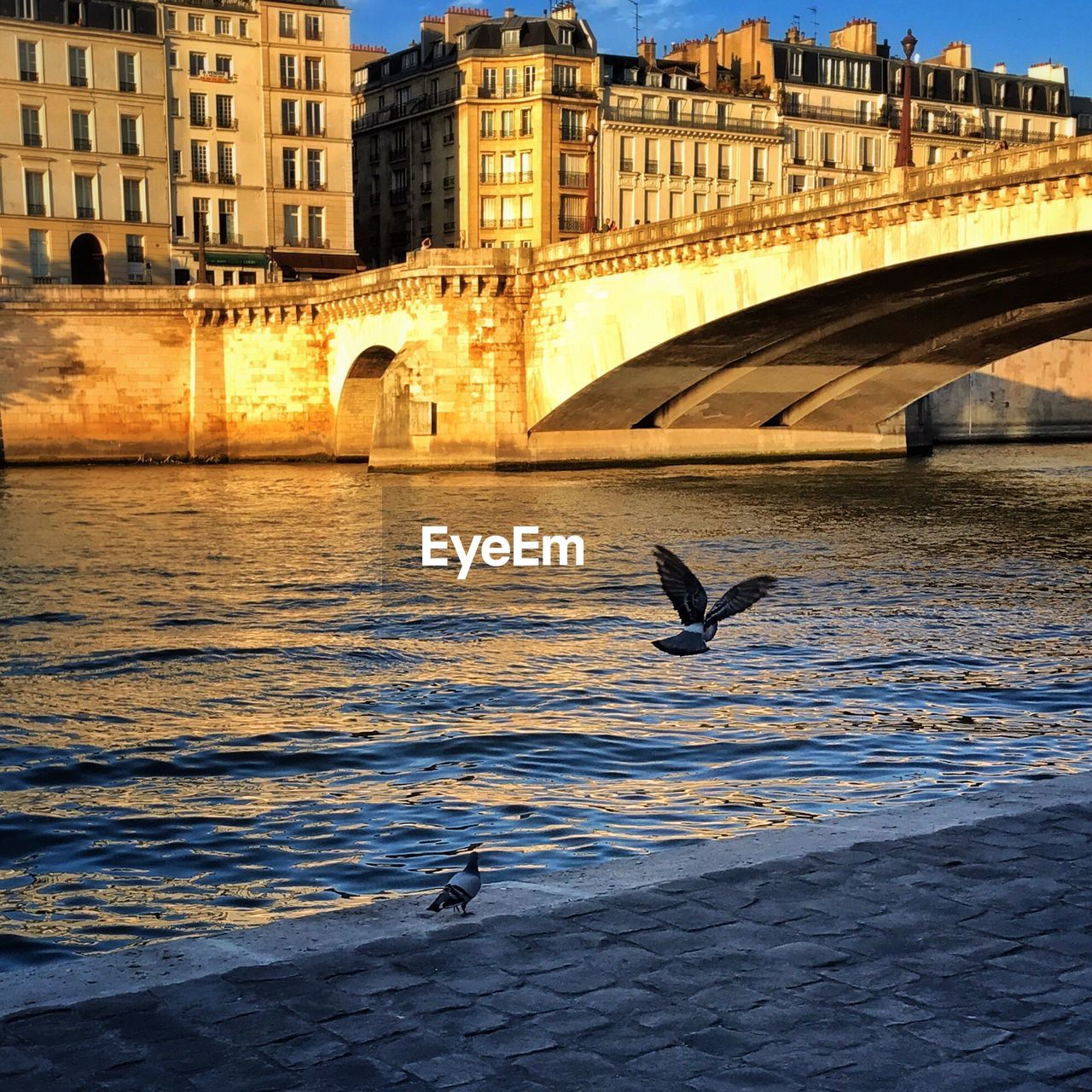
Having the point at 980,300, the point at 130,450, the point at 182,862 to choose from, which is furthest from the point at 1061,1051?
the point at 130,450

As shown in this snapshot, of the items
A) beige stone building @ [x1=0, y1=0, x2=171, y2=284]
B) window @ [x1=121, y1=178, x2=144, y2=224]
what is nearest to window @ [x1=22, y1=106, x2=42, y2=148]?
beige stone building @ [x1=0, y1=0, x2=171, y2=284]

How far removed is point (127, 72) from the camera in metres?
58.8

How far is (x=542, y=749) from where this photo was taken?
11.0m

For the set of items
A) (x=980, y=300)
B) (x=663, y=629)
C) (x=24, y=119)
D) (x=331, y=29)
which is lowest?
(x=663, y=629)

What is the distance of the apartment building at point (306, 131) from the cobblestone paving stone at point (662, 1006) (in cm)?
5745

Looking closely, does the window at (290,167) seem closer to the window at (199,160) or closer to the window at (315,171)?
the window at (315,171)

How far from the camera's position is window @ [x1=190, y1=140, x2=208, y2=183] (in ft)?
198

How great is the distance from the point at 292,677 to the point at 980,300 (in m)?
26.7

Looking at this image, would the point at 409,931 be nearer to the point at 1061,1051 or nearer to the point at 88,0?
the point at 1061,1051

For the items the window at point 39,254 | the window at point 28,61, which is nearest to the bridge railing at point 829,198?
the window at point 39,254

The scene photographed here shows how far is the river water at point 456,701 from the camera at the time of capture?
8523 mm

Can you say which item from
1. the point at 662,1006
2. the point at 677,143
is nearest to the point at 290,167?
the point at 677,143

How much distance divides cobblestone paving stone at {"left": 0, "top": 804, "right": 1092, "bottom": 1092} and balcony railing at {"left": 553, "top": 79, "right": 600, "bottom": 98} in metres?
62.1

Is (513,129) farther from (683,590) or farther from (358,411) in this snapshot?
(683,590)
